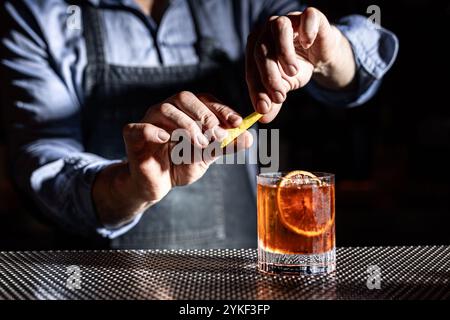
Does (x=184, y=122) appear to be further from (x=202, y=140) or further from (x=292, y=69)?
(x=292, y=69)

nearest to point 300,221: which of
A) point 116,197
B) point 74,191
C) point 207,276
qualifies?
point 207,276

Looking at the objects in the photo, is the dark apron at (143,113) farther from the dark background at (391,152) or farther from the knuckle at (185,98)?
the dark background at (391,152)

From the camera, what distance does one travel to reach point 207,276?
1018 millimetres

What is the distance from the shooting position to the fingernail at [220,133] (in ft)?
3.69

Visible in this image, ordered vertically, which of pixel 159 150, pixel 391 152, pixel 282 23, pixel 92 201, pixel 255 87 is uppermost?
pixel 282 23

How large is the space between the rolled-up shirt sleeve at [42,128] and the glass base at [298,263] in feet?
2.13

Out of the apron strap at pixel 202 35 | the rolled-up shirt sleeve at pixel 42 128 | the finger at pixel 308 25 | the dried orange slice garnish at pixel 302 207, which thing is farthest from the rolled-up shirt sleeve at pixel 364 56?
the dried orange slice garnish at pixel 302 207

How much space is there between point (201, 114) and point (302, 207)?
255 mm

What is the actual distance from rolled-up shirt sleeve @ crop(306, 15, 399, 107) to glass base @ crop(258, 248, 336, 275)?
0.84 meters

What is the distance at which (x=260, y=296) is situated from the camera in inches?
35.2

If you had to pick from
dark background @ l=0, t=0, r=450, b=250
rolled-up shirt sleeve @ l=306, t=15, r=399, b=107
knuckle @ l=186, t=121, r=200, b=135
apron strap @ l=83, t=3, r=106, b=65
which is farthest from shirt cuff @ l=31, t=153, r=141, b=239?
dark background @ l=0, t=0, r=450, b=250

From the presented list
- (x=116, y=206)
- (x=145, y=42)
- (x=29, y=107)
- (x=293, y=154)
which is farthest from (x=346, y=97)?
(x=293, y=154)

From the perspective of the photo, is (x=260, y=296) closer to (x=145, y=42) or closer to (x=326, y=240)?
(x=326, y=240)

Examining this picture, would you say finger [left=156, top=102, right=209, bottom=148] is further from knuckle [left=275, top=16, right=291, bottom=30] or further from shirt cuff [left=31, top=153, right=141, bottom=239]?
shirt cuff [left=31, top=153, right=141, bottom=239]
